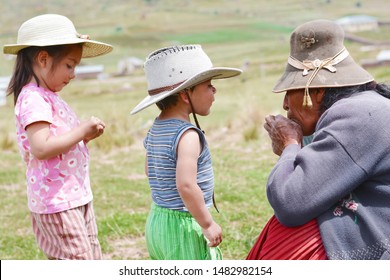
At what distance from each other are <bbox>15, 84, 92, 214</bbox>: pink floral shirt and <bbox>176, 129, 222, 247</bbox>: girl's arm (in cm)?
74

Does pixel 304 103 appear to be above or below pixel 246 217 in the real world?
above

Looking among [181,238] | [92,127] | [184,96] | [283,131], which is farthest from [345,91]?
[92,127]

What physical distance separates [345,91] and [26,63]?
176 cm

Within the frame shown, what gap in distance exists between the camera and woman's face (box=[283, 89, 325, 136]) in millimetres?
2898

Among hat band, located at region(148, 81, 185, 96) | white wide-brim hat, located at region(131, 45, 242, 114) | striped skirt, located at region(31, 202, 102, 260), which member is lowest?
striped skirt, located at region(31, 202, 102, 260)

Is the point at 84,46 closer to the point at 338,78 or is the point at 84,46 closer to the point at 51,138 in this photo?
the point at 51,138

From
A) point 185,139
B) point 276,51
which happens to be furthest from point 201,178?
point 276,51

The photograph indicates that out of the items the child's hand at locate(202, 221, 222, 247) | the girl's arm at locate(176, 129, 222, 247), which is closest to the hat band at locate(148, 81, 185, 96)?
the girl's arm at locate(176, 129, 222, 247)

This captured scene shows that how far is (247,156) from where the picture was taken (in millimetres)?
8648

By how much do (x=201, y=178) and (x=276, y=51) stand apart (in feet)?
187

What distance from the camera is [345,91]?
2842mm

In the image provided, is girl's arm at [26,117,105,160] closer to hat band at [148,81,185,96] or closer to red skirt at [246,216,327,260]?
hat band at [148,81,185,96]
